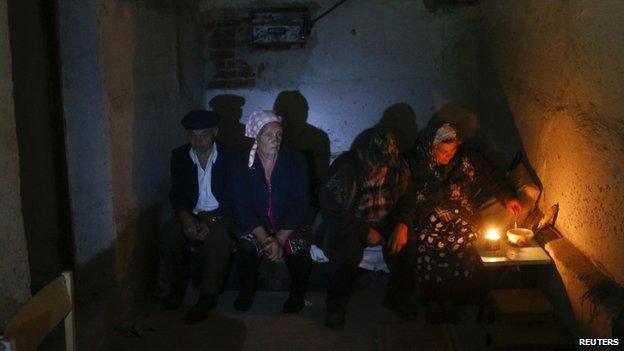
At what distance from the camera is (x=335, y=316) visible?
4.07 metres

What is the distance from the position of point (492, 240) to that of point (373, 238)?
0.84m

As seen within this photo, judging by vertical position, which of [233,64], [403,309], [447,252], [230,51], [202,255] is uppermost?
[230,51]

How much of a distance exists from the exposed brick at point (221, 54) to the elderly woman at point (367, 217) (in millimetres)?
2140

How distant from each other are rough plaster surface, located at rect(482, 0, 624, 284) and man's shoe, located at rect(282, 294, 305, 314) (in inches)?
76.5

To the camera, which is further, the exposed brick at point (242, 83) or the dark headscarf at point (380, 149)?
the exposed brick at point (242, 83)

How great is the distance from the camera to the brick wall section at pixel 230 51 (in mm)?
5766

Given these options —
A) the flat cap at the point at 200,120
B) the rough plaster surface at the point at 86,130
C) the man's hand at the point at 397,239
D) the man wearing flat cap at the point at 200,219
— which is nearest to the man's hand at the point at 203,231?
the man wearing flat cap at the point at 200,219

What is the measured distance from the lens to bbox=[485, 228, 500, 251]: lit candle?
12.3ft

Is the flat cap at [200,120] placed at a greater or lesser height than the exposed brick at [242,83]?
lesser

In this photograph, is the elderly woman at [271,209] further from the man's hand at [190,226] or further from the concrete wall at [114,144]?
the concrete wall at [114,144]

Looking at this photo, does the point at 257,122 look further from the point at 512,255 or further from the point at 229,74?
the point at 512,255

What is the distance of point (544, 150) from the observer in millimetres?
4203

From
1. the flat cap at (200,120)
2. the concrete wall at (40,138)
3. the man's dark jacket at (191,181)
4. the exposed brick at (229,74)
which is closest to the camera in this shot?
the concrete wall at (40,138)

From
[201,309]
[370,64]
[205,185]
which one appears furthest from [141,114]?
[370,64]
